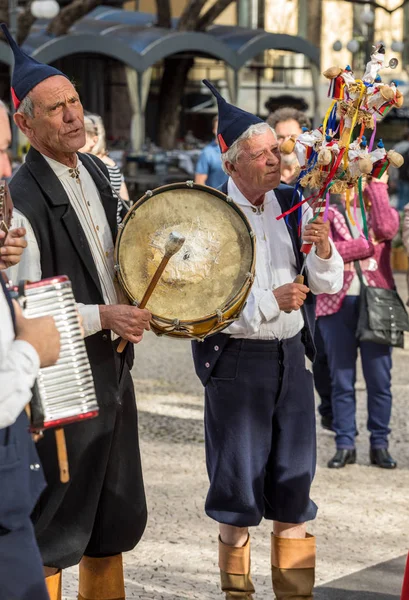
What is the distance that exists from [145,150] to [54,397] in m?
21.3

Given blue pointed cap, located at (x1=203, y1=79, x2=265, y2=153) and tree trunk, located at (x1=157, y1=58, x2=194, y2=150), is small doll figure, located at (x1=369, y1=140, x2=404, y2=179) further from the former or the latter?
tree trunk, located at (x1=157, y1=58, x2=194, y2=150)

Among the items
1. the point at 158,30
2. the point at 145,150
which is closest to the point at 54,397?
the point at 145,150

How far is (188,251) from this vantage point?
4086mm

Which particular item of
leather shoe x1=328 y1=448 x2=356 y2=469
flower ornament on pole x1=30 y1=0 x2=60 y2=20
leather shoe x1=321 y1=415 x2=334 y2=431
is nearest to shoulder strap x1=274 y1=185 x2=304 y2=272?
leather shoe x1=328 y1=448 x2=356 y2=469

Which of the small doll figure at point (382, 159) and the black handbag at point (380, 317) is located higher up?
the small doll figure at point (382, 159)

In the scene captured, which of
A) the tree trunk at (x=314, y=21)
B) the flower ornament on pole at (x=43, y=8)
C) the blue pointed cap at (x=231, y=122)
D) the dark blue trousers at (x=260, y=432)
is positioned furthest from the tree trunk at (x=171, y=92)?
the dark blue trousers at (x=260, y=432)

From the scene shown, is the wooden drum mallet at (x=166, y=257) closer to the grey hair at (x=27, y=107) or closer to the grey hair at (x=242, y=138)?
the grey hair at (x=27, y=107)

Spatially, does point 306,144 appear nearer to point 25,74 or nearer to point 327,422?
point 25,74

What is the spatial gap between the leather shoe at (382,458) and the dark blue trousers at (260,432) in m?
2.31

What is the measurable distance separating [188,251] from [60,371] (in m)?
1.29

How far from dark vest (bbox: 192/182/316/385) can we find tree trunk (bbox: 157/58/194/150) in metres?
24.4

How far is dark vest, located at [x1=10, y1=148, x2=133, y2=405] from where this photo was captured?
151 inches

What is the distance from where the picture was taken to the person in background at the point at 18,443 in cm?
277

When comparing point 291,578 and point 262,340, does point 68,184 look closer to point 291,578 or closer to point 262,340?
point 262,340
